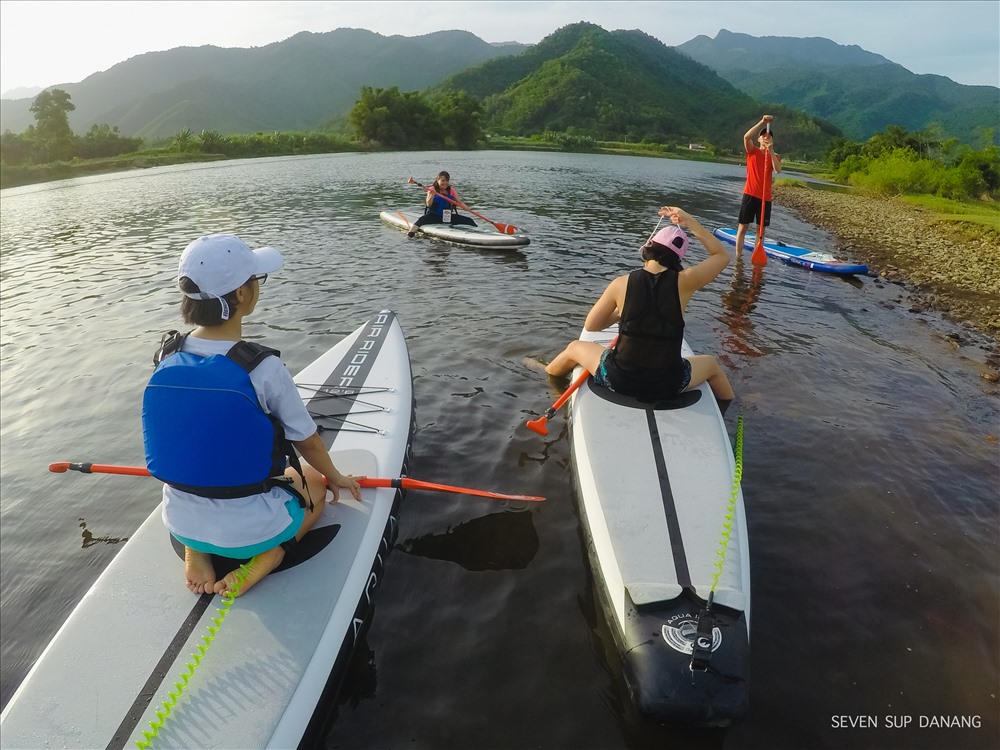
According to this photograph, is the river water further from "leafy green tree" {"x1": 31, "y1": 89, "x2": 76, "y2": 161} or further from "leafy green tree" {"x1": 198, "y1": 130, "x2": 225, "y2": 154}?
"leafy green tree" {"x1": 31, "y1": 89, "x2": 76, "y2": 161}

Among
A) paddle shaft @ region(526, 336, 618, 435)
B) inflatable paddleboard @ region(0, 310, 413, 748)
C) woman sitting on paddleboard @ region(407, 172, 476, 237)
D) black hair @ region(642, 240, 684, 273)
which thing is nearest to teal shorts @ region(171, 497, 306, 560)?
inflatable paddleboard @ region(0, 310, 413, 748)

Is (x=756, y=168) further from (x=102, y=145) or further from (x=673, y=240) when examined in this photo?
(x=102, y=145)

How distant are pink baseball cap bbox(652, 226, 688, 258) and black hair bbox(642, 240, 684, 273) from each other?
0.02 meters

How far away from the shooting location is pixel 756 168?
1182 cm

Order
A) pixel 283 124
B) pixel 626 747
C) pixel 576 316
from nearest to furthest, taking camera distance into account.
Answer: pixel 626 747 < pixel 576 316 < pixel 283 124

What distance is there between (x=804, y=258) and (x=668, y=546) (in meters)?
11.5

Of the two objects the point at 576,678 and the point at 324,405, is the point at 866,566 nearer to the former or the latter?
the point at 576,678

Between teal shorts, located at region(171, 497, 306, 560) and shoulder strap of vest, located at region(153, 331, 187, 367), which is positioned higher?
shoulder strap of vest, located at region(153, 331, 187, 367)

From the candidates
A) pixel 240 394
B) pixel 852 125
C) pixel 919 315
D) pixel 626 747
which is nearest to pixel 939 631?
pixel 626 747

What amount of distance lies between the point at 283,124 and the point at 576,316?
724 ft

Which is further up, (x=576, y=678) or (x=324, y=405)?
(x=324, y=405)

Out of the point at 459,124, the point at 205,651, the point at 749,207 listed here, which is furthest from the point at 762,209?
the point at 459,124

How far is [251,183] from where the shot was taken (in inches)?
1186

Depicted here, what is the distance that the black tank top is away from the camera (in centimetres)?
448
